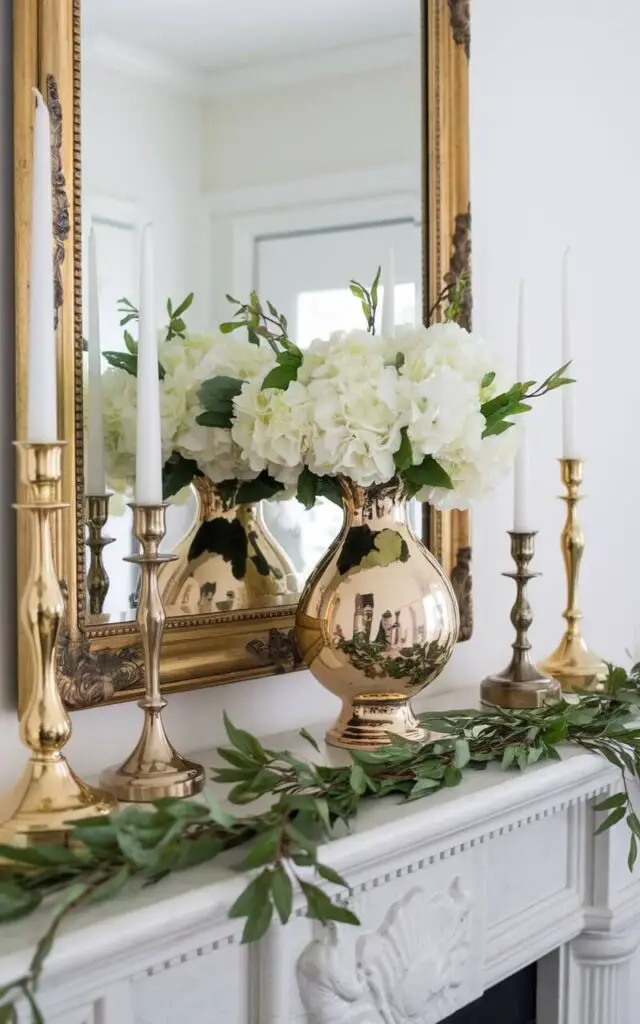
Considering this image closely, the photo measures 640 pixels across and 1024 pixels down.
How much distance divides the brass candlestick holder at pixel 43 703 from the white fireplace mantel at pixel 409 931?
0.08 metres

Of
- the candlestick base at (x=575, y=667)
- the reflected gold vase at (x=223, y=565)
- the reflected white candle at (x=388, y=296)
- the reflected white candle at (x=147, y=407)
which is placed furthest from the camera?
the candlestick base at (x=575, y=667)

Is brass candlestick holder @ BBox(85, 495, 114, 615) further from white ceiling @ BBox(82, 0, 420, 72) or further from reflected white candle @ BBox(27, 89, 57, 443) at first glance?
white ceiling @ BBox(82, 0, 420, 72)

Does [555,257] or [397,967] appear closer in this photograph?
[397,967]

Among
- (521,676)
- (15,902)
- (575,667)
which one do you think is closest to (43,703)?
(15,902)

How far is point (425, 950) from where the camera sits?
41.6 inches

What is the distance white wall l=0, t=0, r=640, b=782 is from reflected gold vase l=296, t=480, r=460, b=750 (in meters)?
0.17

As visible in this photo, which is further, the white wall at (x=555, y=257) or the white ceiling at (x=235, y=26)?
the white wall at (x=555, y=257)

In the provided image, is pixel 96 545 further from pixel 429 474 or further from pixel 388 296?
pixel 388 296

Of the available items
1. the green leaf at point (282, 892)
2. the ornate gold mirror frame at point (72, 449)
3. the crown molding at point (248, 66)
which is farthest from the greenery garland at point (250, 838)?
the crown molding at point (248, 66)

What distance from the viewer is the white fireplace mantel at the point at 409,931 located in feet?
2.51

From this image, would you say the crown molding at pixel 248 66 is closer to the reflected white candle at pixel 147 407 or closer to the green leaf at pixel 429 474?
the reflected white candle at pixel 147 407

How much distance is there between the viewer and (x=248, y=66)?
47.0 inches

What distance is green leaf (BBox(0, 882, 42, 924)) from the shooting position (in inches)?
28.8

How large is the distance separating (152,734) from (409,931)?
0.31 m
